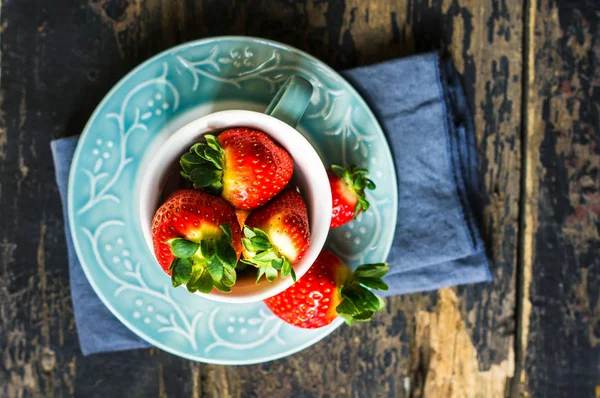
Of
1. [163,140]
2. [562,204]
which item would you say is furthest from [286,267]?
[562,204]

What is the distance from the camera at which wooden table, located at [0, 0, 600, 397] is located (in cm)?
81

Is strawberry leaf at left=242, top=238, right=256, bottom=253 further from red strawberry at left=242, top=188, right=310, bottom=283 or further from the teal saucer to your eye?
the teal saucer

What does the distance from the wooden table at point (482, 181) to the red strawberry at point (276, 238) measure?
0.30m

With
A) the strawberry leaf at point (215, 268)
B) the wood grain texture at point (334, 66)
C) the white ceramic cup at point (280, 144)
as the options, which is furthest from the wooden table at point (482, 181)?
the strawberry leaf at point (215, 268)

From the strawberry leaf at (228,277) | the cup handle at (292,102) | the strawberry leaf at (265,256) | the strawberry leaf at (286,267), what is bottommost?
the strawberry leaf at (228,277)

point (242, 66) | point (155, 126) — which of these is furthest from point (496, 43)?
point (155, 126)

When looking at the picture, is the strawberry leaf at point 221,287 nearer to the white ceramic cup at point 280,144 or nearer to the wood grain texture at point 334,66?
the white ceramic cup at point 280,144

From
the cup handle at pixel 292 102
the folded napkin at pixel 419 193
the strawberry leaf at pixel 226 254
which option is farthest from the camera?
the folded napkin at pixel 419 193

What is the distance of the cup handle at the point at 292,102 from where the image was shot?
643 millimetres

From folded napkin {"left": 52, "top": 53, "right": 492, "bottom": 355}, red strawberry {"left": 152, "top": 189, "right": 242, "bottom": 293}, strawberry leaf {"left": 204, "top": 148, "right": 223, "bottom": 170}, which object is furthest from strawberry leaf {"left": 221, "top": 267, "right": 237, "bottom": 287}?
folded napkin {"left": 52, "top": 53, "right": 492, "bottom": 355}

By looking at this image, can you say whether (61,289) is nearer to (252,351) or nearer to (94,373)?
(94,373)

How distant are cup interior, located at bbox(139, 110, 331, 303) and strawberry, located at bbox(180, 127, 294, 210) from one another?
0.01m

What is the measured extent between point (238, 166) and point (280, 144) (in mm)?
64

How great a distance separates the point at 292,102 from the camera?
2.11ft
